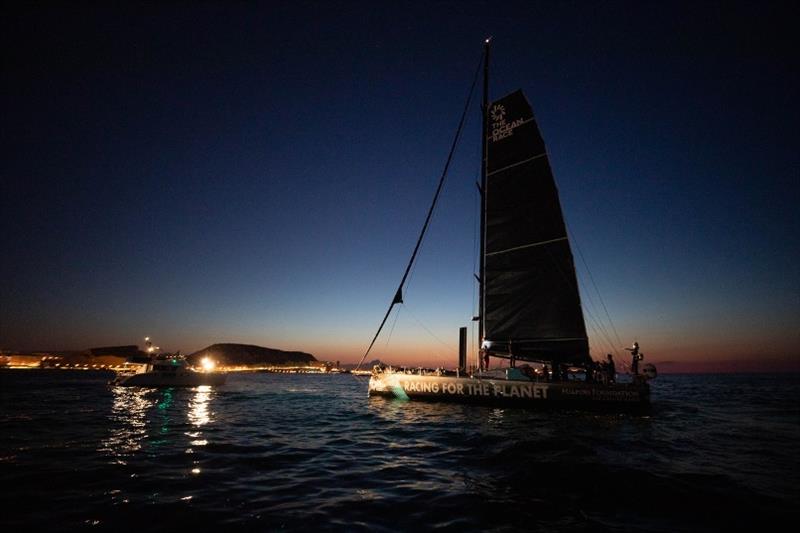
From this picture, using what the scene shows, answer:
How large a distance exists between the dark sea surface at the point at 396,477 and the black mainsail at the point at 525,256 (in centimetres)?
606

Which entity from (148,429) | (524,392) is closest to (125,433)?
(148,429)

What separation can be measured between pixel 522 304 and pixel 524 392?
5243 mm

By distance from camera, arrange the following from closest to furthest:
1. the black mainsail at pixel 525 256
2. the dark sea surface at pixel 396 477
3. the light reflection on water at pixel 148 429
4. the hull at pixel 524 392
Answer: the dark sea surface at pixel 396 477
the light reflection on water at pixel 148 429
the hull at pixel 524 392
the black mainsail at pixel 525 256

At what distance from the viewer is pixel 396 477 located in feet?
30.8

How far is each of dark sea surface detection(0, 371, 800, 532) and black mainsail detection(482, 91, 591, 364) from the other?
6062 millimetres

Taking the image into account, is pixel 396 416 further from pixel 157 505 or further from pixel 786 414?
pixel 786 414

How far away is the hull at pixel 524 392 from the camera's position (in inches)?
786

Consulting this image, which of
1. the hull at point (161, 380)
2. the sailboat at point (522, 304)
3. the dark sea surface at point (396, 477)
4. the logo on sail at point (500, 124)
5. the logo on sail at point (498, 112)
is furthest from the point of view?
the hull at point (161, 380)

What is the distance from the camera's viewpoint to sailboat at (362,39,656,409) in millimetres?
20906

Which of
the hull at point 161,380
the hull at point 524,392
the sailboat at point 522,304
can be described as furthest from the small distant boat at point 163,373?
the hull at point 524,392

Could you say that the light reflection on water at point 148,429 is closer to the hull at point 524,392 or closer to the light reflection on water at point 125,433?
the light reflection on water at point 125,433

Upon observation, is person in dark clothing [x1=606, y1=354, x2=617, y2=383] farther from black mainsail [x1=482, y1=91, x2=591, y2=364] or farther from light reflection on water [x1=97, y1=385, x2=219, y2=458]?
light reflection on water [x1=97, y1=385, x2=219, y2=458]

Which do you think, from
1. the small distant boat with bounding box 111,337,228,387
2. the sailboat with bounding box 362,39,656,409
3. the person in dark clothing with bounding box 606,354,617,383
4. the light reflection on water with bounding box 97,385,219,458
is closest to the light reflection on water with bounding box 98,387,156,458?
the light reflection on water with bounding box 97,385,219,458

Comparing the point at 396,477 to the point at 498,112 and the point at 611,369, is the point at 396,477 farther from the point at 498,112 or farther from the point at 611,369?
the point at 498,112
